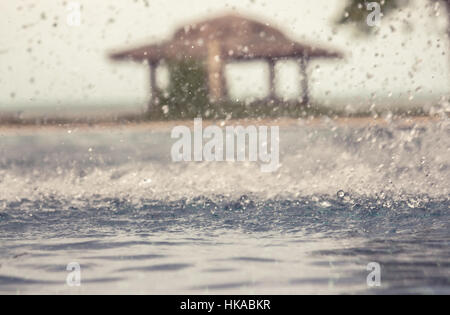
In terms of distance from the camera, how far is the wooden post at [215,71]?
49.8ft

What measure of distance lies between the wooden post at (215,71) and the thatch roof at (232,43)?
0.10 m

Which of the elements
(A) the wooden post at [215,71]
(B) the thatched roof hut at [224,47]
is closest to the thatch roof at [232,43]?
(B) the thatched roof hut at [224,47]

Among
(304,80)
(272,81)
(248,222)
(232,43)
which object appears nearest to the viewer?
(248,222)

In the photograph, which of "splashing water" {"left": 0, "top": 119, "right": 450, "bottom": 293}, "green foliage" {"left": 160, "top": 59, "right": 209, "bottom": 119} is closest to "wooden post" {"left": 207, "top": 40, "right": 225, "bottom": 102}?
"green foliage" {"left": 160, "top": 59, "right": 209, "bottom": 119}

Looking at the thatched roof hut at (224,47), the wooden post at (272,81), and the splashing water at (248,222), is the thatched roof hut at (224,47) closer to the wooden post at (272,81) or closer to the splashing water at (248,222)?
the wooden post at (272,81)

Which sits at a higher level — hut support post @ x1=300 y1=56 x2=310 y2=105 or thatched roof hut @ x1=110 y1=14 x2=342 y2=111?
thatched roof hut @ x1=110 y1=14 x2=342 y2=111

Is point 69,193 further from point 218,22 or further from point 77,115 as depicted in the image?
point 77,115

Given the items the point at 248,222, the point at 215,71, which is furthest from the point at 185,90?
the point at 248,222

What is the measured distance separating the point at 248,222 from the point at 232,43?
37.8 ft

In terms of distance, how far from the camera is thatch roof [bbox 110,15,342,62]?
14961 mm

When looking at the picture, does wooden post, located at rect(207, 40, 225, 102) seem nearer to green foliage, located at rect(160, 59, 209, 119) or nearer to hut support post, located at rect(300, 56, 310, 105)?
green foliage, located at rect(160, 59, 209, 119)

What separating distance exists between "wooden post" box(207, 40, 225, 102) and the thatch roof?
0.10 m

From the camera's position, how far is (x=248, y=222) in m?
4.05

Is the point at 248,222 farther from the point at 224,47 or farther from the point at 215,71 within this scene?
the point at 215,71
